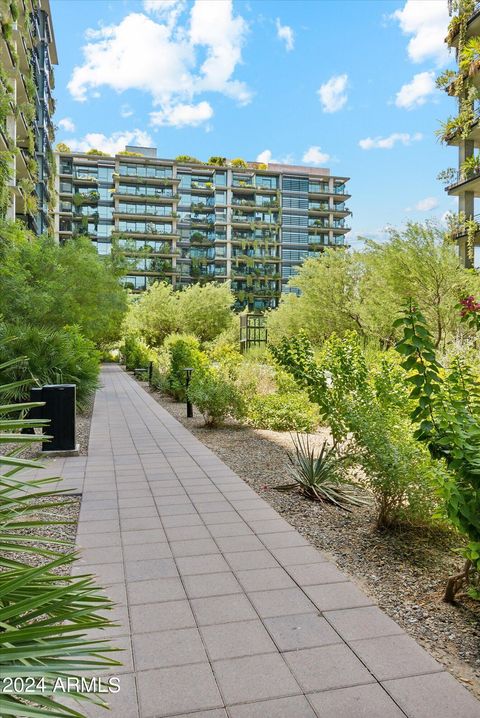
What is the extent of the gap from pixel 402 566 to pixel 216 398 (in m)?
6.75

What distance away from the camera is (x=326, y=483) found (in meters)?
5.79

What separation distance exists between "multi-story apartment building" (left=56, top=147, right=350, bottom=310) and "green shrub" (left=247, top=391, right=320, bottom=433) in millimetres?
66129

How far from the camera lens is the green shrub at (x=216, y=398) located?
10383 mm

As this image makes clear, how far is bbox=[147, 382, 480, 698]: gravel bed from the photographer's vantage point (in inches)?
111

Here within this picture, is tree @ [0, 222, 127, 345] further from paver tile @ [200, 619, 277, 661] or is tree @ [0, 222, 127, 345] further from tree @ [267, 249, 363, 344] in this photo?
paver tile @ [200, 619, 277, 661]

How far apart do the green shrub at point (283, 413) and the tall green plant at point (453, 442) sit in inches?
263

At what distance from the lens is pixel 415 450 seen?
4410mm

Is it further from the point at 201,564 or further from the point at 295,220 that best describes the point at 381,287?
the point at 295,220

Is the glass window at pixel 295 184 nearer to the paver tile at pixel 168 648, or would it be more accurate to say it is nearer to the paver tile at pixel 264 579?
the paver tile at pixel 264 579

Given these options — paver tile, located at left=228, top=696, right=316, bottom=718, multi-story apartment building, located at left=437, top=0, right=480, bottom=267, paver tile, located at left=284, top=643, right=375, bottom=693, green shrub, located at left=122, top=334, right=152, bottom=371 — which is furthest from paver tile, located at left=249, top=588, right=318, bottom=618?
green shrub, located at left=122, top=334, right=152, bottom=371

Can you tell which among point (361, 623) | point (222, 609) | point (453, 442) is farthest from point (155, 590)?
point (453, 442)

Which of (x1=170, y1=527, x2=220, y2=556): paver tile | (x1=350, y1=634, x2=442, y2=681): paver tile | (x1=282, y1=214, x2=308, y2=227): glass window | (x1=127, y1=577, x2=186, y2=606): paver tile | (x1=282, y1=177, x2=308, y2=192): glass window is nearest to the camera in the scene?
(x1=350, y1=634, x2=442, y2=681): paver tile

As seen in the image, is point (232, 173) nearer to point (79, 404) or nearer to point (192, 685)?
point (79, 404)

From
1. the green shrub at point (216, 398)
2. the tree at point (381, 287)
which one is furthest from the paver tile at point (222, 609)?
the tree at point (381, 287)
